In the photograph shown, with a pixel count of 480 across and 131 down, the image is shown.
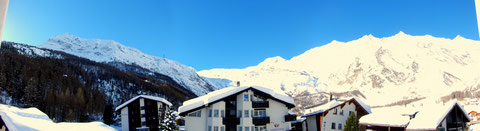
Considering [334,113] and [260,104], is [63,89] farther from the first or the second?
[334,113]

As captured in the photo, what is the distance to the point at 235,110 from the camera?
37.2 meters

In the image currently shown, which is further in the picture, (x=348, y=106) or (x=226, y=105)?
(x=348, y=106)

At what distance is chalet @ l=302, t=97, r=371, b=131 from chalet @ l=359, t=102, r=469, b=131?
7906 mm

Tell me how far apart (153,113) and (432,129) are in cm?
4199

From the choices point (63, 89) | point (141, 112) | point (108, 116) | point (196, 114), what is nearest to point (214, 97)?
point (196, 114)

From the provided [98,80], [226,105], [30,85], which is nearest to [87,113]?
[30,85]

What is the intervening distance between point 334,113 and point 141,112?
105 feet

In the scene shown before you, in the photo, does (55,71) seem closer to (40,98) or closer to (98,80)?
(98,80)

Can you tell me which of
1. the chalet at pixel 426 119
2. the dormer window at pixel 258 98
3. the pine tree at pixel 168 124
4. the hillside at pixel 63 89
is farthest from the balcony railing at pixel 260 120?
the hillside at pixel 63 89

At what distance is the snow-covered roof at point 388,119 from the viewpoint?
34000 millimetres

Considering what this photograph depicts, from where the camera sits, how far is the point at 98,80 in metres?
177

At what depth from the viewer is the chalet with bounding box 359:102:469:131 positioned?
31984mm

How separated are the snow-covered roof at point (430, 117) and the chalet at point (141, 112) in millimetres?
37192

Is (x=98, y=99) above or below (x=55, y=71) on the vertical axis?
below
